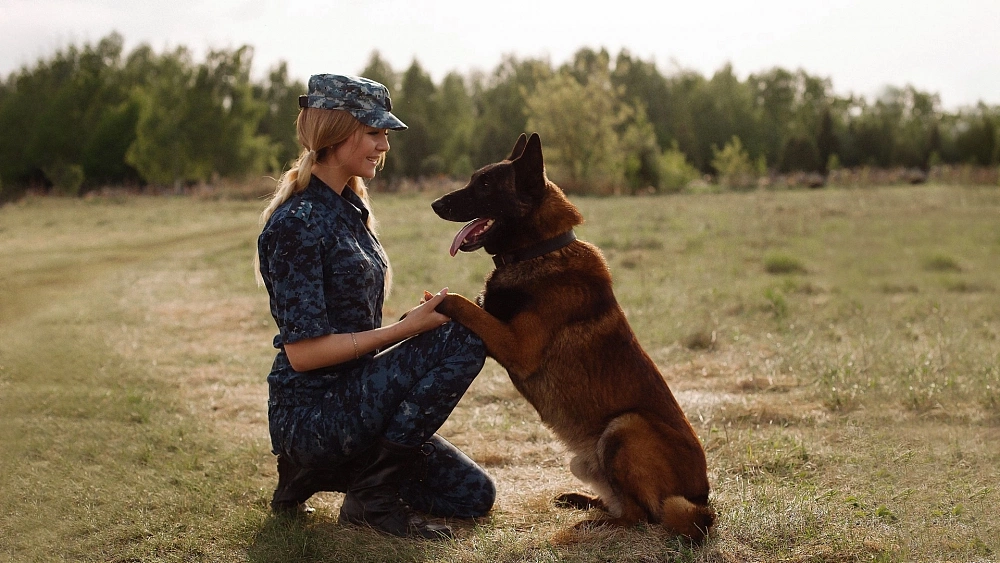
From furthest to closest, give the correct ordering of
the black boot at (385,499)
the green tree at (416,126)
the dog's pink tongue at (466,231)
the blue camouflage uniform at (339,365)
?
the green tree at (416,126), the dog's pink tongue at (466,231), the black boot at (385,499), the blue camouflage uniform at (339,365)

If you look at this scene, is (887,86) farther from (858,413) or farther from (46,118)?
(858,413)

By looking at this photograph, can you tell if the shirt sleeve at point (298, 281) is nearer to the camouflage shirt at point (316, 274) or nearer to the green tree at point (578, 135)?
the camouflage shirt at point (316, 274)

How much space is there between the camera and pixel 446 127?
2207 inches

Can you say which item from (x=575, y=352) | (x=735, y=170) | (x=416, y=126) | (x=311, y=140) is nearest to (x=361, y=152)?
(x=311, y=140)

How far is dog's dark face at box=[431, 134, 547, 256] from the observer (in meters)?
4.29

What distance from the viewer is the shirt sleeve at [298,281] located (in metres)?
3.80

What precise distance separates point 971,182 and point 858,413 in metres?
39.6

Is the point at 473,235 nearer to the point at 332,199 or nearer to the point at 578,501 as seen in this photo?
the point at 332,199

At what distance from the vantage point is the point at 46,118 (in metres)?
39.7

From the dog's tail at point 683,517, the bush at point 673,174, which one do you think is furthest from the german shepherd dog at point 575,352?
the bush at point 673,174

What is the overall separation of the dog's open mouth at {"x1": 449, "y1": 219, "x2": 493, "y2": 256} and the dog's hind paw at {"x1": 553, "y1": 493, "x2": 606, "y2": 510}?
5.01 feet

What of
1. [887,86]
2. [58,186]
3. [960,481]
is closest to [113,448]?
[960,481]

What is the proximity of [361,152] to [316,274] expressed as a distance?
722 millimetres

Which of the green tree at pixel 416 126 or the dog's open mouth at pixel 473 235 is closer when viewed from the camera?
the dog's open mouth at pixel 473 235
